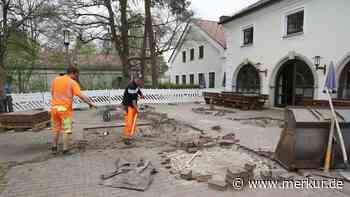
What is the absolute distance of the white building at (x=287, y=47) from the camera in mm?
9195

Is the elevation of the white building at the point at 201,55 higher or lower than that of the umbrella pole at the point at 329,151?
higher

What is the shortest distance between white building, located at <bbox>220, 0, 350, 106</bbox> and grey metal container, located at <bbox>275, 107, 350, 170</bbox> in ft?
21.9

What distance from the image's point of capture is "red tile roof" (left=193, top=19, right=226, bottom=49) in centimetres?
2053

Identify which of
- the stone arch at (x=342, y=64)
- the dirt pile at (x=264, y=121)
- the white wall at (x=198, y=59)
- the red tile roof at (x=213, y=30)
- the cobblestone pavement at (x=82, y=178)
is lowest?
the cobblestone pavement at (x=82, y=178)

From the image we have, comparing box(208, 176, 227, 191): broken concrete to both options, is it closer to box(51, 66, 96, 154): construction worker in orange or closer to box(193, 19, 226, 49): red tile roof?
box(51, 66, 96, 154): construction worker in orange

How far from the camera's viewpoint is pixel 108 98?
46.8 ft

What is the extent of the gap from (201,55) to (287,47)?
38.8ft

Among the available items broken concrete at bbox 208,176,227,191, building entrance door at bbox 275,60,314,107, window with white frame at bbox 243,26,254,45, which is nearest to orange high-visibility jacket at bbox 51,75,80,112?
broken concrete at bbox 208,176,227,191

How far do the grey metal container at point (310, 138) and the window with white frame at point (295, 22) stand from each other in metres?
8.65

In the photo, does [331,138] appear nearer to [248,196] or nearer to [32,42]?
[248,196]

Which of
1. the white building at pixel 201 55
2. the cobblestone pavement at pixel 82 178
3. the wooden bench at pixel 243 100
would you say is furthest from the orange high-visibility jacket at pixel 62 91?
the white building at pixel 201 55

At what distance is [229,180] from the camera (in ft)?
10.8

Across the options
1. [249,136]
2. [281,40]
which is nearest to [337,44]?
[281,40]

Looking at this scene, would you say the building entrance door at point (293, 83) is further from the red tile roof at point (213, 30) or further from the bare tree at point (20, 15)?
the bare tree at point (20, 15)
